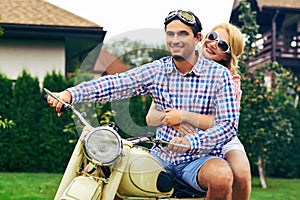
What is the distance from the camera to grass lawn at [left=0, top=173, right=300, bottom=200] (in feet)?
26.3

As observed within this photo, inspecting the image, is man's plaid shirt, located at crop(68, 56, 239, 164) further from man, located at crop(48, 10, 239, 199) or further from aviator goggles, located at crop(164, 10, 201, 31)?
aviator goggles, located at crop(164, 10, 201, 31)

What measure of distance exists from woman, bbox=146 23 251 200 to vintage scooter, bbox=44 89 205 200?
133 mm

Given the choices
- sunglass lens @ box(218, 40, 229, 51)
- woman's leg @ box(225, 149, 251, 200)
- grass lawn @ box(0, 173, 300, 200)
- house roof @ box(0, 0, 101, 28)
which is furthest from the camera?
house roof @ box(0, 0, 101, 28)

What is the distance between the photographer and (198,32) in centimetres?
252

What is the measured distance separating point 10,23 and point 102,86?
1188 centimetres

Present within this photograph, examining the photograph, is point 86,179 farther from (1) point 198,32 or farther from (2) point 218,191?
(1) point 198,32

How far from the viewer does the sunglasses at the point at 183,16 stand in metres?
2.48

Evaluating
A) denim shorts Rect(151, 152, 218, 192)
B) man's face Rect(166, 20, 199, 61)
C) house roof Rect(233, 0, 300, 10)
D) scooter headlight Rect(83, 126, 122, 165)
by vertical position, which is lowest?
house roof Rect(233, 0, 300, 10)

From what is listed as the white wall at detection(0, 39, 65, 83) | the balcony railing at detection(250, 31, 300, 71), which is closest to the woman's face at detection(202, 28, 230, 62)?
the white wall at detection(0, 39, 65, 83)

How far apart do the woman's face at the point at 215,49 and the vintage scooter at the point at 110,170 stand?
84 centimetres

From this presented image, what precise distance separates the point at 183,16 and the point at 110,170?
0.67m

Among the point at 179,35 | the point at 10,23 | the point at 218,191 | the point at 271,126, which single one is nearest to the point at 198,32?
the point at 179,35

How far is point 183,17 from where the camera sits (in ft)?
8.14

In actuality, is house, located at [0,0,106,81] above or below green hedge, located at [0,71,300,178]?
above
